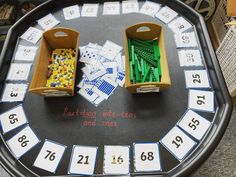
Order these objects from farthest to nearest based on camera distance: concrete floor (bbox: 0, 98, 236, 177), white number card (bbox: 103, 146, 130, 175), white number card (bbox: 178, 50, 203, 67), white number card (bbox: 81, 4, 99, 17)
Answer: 1. concrete floor (bbox: 0, 98, 236, 177)
2. white number card (bbox: 81, 4, 99, 17)
3. white number card (bbox: 178, 50, 203, 67)
4. white number card (bbox: 103, 146, 130, 175)

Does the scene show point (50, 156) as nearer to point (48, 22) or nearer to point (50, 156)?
point (50, 156)

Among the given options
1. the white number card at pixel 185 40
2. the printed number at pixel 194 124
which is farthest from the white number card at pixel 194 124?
the white number card at pixel 185 40

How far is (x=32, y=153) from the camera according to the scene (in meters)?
0.88

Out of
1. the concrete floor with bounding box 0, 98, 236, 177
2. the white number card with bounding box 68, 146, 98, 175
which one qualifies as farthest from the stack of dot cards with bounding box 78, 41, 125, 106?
the concrete floor with bounding box 0, 98, 236, 177

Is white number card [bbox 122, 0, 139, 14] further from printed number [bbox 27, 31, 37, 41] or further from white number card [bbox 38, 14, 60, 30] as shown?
printed number [bbox 27, 31, 37, 41]

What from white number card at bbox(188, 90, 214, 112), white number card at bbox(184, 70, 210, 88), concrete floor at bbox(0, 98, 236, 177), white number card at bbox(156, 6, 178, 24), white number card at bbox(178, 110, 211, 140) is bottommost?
concrete floor at bbox(0, 98, 236, 177)

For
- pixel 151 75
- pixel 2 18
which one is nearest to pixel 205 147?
pixel 151 75

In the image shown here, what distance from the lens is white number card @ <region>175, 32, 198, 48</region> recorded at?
1.12 meters

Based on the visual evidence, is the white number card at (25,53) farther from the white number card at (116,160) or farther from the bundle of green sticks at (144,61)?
the white number card at (116,160)

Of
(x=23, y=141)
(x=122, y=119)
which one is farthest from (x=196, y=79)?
(x=23, y=141)

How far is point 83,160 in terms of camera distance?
86 centimetres

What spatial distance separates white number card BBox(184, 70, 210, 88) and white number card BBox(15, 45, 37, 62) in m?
0.67

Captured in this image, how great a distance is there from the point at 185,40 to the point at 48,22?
661 mm

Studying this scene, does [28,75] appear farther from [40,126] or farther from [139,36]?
[139,36]
